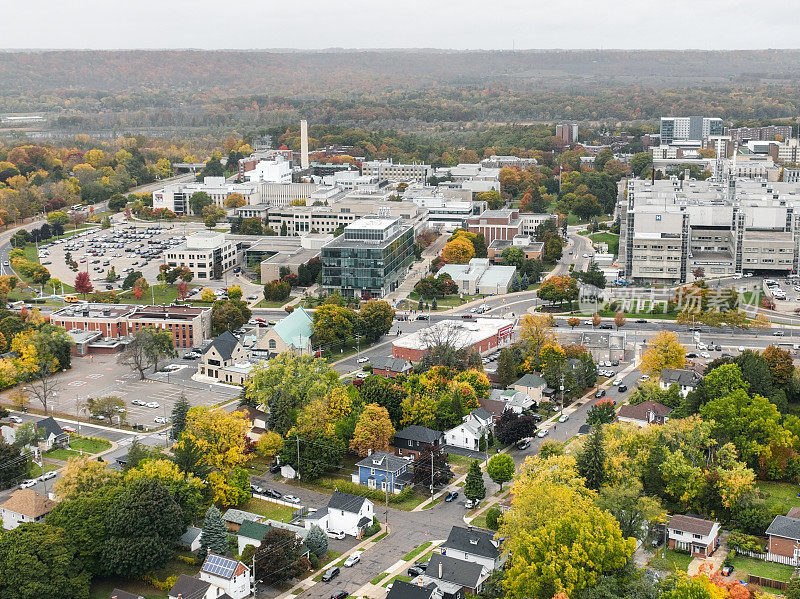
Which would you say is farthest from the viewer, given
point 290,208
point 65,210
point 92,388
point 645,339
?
point 65,210

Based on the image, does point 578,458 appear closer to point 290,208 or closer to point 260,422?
point 260,422

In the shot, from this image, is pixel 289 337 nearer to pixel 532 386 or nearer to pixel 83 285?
pixel 532 386

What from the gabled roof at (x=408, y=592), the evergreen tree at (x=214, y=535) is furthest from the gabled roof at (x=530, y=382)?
the gabled roof at (x=408, y=592)

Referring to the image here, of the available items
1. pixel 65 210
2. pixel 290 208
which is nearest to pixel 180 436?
pixel 290 208

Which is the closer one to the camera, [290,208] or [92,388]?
[92,388]

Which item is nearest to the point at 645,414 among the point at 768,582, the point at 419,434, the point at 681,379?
the point at 681,379
